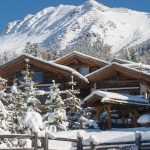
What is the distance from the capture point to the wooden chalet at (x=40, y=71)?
142 ft

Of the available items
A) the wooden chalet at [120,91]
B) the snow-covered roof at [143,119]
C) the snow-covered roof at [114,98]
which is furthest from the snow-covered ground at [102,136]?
the snow-covered roof at [143,119]

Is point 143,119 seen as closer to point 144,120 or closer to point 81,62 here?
point 144,120

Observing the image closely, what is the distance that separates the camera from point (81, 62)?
48.8 metres

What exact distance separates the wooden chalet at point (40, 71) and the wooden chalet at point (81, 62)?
400 centimetres

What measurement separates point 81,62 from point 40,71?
5.14 metres

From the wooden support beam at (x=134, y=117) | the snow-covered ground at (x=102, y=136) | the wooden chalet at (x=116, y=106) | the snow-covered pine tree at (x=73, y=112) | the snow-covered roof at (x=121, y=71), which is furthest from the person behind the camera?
the snow-covered roof at (x=121, y=71)

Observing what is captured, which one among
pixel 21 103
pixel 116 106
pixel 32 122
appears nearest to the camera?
pixel 32 122

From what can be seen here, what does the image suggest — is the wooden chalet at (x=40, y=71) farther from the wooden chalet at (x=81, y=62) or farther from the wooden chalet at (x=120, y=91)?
the wooden chalet at (x=81, y=62)

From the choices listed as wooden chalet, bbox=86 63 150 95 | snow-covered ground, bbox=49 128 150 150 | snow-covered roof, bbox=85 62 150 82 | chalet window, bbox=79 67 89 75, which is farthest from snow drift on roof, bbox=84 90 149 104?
chalet window, bbox=79 67 89 75

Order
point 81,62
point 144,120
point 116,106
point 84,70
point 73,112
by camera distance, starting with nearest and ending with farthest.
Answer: point 144,120 < point 116,106 < point 73,112 < point 84,70 < point 81,62

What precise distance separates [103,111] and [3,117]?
20.2 meters

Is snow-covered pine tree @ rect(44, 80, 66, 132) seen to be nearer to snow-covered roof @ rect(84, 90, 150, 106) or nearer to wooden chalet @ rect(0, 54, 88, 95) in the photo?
snow-covered roof @ rect(84, 90, 150, 106)

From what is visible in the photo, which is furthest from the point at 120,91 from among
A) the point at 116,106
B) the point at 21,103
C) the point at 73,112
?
the point at 21,103

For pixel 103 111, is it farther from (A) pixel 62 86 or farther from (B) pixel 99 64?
(B) pixel 99 64
